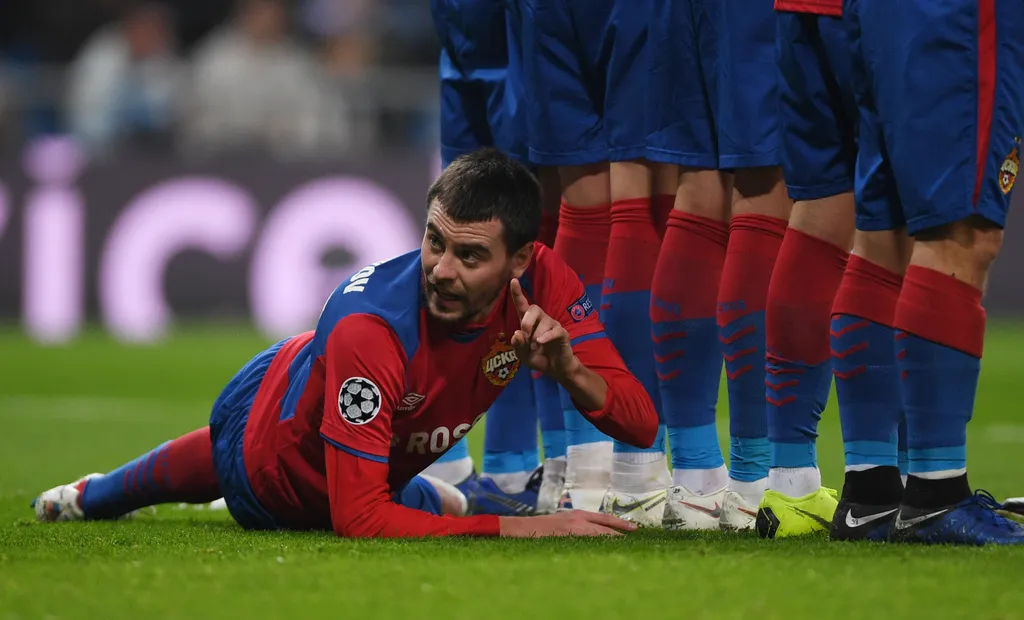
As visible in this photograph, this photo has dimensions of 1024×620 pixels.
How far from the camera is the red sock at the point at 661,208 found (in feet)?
13.5

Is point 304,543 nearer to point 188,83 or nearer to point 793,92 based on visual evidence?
point 793,92

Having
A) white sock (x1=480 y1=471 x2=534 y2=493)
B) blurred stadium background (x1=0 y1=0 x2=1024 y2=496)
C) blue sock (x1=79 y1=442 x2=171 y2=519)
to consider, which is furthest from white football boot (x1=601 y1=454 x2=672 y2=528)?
blurred stadium background (x1=0 y1=0 x2=1024 y2=496)

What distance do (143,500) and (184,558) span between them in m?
1.02

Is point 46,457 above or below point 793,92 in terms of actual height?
below

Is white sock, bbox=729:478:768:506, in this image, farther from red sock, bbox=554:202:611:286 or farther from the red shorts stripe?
the red shorts stripe

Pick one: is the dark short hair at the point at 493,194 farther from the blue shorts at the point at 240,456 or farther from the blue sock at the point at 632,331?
the blue shorts at the point at 240,456

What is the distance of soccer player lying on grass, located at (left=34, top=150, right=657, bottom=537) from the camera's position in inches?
133

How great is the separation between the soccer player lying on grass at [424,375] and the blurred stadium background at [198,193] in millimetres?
5697

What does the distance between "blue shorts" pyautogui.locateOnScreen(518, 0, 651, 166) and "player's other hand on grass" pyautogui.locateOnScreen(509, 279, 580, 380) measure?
0.84m

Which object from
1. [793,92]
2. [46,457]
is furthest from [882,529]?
[46,457]

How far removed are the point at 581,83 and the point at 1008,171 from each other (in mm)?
1390

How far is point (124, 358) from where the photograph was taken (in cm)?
1038

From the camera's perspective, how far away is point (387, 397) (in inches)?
134

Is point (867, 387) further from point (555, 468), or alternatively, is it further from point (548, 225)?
point (548, 225)
